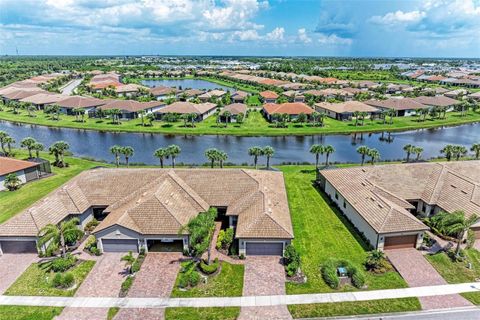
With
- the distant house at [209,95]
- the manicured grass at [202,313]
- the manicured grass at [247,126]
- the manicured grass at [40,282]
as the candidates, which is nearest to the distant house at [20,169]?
the manicured grass at [40,282]

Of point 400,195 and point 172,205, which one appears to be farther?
point 400,195

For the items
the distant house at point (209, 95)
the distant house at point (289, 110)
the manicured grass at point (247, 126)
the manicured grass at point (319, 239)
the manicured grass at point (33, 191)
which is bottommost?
the manicured grass at point (319, 239)

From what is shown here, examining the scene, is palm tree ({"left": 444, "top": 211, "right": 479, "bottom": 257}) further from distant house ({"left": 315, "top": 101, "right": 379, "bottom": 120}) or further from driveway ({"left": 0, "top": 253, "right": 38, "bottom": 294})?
distant house ({"left": 315, "top": 101, "right": 379, "bottom": 120})

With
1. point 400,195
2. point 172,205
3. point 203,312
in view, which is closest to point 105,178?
point 172,205

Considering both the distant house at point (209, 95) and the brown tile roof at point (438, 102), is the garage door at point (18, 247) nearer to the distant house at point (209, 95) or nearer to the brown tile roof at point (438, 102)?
the distant house at point (209, 95)

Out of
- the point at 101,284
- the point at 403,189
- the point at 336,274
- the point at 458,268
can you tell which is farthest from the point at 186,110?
the point at 458,268

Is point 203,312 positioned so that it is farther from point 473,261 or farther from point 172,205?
point 473,261

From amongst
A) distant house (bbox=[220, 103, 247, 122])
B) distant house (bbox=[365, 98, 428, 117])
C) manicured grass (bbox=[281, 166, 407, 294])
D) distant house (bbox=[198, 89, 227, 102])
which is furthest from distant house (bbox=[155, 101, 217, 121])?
distant house (bbox=[365, 98, 428, 117])

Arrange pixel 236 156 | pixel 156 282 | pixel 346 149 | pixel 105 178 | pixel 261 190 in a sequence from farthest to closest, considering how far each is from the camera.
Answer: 1. pixel 346 149
2. pixel 236 156
3. pixel 105 178
4. pixel 261 190
5. pixel 156 282
